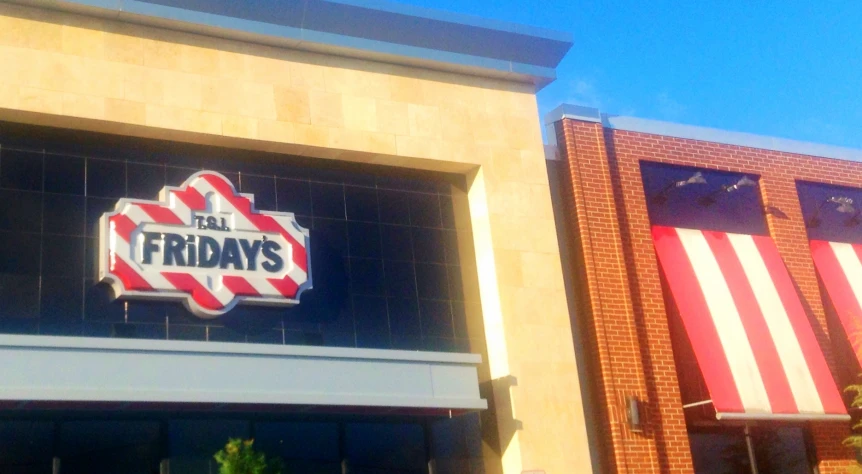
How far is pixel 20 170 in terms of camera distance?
12672mm

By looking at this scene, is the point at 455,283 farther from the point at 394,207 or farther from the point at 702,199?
the point at 702,199

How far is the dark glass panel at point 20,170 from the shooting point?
1255cm

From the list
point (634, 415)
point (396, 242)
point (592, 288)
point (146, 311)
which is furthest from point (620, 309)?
point (146, 311)

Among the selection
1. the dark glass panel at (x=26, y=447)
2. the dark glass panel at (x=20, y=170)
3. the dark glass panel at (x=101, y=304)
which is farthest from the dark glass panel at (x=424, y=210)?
the dark glass panel at (x=26, y=447)

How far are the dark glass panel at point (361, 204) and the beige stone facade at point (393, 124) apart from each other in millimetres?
480

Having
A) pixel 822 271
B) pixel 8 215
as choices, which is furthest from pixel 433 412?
pixel 822 271

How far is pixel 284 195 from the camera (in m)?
14.4

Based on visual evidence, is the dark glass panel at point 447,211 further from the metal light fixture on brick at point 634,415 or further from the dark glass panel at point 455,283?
the metal light fixture on brick at point 634,415

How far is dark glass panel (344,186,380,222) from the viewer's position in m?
14.9

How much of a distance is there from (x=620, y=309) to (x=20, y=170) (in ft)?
29.2

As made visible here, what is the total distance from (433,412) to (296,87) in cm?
494

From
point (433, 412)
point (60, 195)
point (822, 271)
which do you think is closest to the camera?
point (60, 195)

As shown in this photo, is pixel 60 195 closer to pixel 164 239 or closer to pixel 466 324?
pixel 164 239

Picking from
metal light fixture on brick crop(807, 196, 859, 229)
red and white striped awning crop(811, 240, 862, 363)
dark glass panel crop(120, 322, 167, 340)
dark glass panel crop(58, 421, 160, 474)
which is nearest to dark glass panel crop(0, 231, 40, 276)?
dark glass panel crop(120, 322, 167, 340)
